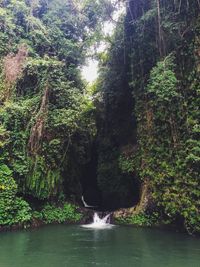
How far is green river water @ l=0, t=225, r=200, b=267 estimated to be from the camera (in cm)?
883

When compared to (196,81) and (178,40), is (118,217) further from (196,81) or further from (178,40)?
(178,40)

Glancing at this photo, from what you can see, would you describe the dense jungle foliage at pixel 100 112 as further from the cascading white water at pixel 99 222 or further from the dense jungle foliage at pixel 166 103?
the cascading white water at pixel 99 222

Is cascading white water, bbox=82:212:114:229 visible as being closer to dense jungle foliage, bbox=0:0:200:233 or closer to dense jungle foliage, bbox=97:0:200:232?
dense jungle foliage, bbox=0:0:200:233

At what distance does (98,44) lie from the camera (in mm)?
19953

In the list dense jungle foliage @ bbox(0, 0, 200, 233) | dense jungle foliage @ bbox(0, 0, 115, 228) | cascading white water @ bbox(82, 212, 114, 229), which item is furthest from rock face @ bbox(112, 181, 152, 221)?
dense jungle foliage @ bbox(0, 0, 115, 228)

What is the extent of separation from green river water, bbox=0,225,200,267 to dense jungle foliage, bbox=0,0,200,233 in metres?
1.30

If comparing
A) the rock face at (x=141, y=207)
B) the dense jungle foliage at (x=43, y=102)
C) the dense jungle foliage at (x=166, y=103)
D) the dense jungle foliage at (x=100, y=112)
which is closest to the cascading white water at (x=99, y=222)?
the rock face at (x=141, y=207)

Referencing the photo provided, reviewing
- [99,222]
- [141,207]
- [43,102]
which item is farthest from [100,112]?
[141,207]

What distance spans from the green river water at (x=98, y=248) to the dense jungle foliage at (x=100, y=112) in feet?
4.25

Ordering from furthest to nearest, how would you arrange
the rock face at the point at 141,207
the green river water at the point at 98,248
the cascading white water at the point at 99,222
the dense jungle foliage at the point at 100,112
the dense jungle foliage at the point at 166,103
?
the cascading white water at the point at 99,222 < the rock face at the point at 141,207 < the dense jungle foliage at the point at 100,112 < the dense jungle foliage at the point at 166,103 < the green river water at the point at 98,248

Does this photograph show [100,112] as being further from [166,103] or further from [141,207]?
[141,207]

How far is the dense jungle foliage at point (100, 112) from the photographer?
13.4 meters

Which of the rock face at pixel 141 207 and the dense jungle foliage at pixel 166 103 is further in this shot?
the rock face at pixel 141 207

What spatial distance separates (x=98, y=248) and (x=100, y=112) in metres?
10.2
